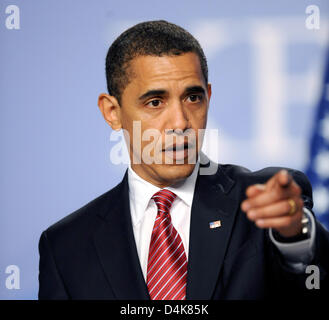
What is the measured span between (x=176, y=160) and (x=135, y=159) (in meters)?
0.28

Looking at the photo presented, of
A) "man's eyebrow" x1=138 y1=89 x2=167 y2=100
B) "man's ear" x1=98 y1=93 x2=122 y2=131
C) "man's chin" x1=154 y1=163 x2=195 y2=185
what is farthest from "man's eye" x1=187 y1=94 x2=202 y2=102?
"man's ear" x1=98 y1=93 x2=122 y2=131

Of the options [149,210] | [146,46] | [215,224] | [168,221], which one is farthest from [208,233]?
[146,46]

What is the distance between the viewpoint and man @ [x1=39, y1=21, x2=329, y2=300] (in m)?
1.79

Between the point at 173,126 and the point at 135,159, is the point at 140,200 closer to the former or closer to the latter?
the point at 135,159

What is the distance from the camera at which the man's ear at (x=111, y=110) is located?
2.12 m

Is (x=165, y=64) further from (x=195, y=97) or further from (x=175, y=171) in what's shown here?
(x=175, y=171)

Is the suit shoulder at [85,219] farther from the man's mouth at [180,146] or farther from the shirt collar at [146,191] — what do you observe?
the man's mouth at [180,146]

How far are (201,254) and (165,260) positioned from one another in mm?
137

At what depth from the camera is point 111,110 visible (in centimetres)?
216

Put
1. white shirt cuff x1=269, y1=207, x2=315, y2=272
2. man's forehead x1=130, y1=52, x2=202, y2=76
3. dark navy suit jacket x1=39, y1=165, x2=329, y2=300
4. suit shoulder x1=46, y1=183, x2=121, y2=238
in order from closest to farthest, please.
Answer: white shirt cuff x1=269, y1=207, x2=315, y2=272 → dark navy suit jacket x1=39, y1=165, x2=329, y2=300 → man's forehead x1=130, y1=52, x2=202, y2=76 → suit shoulder x1=46, y1=183, x2=121, y2=238

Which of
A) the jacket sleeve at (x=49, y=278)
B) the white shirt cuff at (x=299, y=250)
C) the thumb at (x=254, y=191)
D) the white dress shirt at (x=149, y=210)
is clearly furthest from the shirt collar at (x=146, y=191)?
the thumb at (x=254, y=191)

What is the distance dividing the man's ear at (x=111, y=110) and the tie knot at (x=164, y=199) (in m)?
0.36

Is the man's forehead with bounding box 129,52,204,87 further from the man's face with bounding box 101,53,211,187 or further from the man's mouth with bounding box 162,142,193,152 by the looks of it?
the man's mouth with bounding box 162,142,193,152
